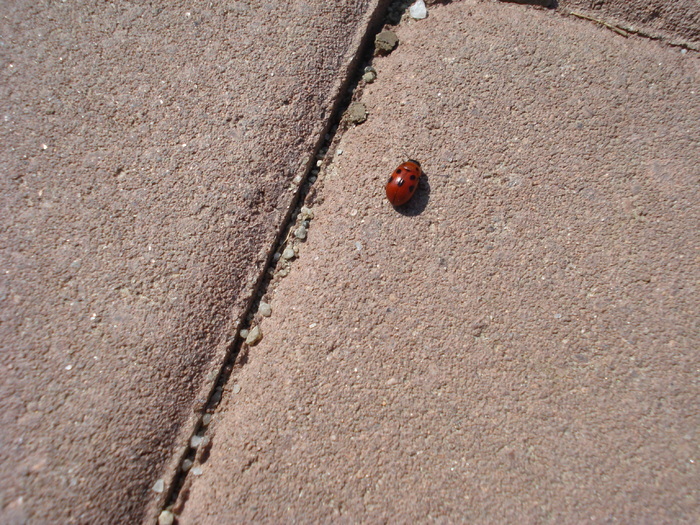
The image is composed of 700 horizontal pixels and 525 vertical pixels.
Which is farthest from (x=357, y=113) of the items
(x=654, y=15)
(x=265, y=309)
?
(x=654, y=15)

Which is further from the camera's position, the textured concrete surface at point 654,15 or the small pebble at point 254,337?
the textured concrete surface at point 654,15

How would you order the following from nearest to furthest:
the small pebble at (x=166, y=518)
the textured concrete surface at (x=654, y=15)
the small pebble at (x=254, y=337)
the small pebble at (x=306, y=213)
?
the small pebble at (x=166, y=518)
the small pebble at (x=254, y=337)
the small pebble at (x=306, y=213)
the textured concrete surface at (x=654, y=15)

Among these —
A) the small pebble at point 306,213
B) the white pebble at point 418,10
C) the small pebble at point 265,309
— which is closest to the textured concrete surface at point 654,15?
the white pebble at point 418,10

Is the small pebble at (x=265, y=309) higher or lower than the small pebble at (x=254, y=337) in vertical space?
higher

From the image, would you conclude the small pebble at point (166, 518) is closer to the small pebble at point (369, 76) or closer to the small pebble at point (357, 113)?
the small pebble at point (357, 113)

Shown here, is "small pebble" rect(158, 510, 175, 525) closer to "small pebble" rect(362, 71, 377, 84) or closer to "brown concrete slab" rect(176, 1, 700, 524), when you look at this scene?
"brown concrete slab" rect(176, 1, 700, 524)

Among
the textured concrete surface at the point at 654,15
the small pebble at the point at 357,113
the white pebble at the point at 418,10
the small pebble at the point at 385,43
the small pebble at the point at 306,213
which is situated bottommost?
the small pebble at the point at 306,213

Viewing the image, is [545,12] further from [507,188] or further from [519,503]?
[519,503]

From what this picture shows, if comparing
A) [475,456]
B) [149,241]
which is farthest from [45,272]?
[475,456]
